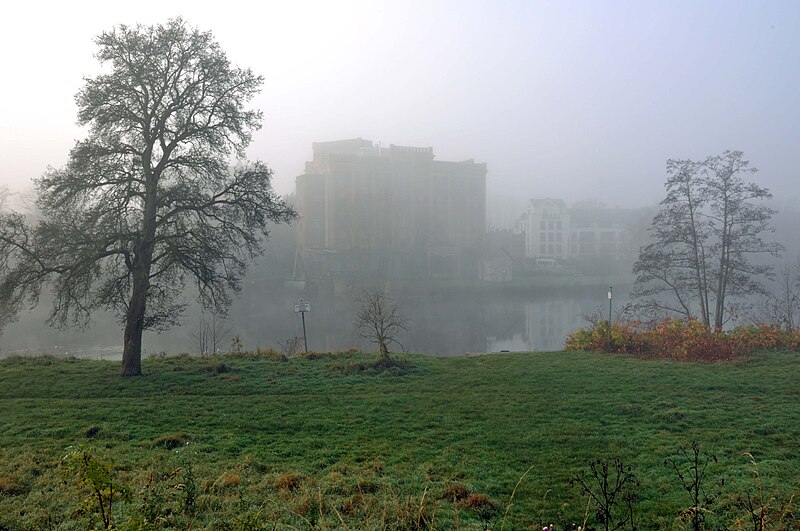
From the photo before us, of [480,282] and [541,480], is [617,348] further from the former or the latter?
[480,282]

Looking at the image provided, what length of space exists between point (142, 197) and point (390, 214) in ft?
143

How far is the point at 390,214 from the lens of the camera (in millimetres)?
55688

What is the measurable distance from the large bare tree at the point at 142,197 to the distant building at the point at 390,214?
35133 millimetres

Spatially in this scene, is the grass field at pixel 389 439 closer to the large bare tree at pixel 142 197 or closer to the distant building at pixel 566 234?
the large bare tree at pixel 142 197

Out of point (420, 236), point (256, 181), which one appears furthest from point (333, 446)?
point (420, 236)

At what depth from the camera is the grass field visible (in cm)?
427

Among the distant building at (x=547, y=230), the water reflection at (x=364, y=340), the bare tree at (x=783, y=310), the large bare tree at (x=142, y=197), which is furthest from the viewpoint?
the distant building at (x=547, y=230)

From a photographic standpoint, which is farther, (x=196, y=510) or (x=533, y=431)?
(x=533, y=431)

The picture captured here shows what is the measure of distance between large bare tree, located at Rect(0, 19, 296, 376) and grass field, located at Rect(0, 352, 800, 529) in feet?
6.25

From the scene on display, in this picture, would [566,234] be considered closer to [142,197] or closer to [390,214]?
[390,214]

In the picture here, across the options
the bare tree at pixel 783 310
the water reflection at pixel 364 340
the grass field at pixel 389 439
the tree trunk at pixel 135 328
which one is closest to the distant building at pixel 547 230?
the water reflection at pixel 364 340

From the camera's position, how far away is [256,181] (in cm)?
1339

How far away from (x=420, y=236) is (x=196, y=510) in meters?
53.0

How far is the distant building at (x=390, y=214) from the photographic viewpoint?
5197 centimetres
